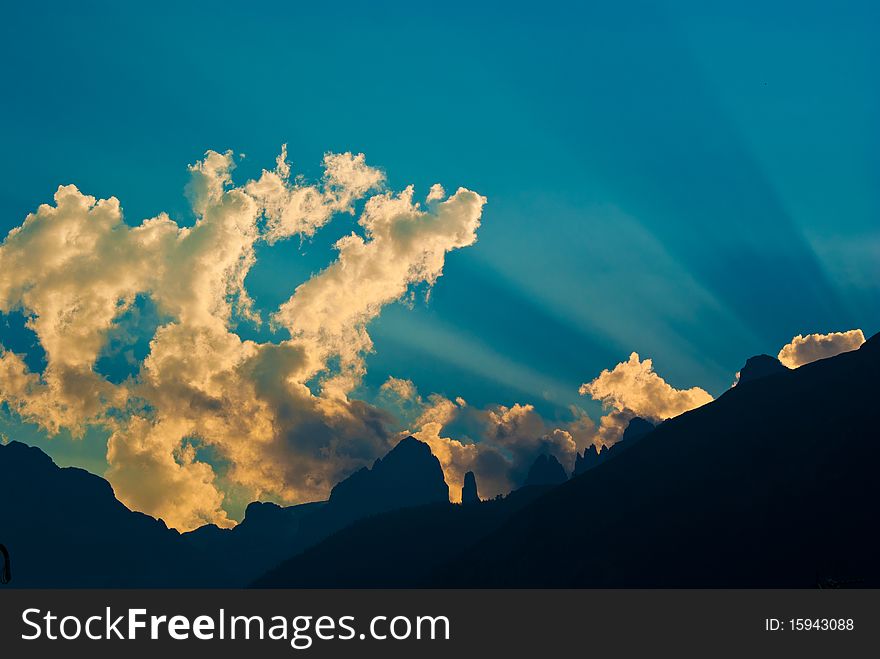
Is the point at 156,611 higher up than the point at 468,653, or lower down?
higher up

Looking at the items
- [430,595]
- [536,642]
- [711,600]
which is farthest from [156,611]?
[711,600]

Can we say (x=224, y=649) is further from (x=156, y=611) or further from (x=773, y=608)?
(x=773, y=608)

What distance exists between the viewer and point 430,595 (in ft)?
200

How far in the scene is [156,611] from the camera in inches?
2226

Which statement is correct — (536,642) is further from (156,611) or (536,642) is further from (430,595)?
(156,611)

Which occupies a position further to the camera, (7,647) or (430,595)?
(430,595)

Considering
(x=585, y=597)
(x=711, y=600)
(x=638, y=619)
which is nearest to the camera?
(x=638, y=619)

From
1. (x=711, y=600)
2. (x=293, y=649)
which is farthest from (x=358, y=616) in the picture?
(x=711, y=600)

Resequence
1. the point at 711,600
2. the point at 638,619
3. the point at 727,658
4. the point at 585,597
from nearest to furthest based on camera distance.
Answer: the point at 727,658
the point at 638,619
the point at 711,600
the point at 585,597

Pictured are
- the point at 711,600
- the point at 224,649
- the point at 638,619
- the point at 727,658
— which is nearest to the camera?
the point at 224,649

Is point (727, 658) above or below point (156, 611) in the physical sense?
below

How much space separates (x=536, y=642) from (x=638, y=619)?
8.89 metres

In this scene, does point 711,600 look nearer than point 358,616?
No

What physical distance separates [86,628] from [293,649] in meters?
15.7
